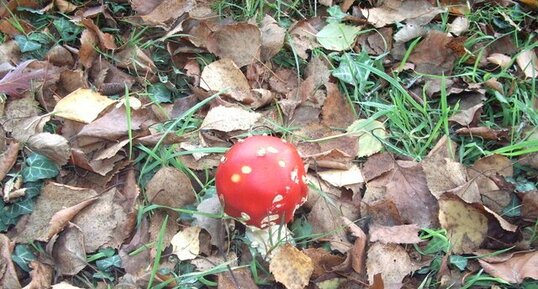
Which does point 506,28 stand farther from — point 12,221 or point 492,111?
point 12,221

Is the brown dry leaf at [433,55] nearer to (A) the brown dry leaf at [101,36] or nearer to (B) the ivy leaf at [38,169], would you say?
(A) the brown dry leaf at [101,36]

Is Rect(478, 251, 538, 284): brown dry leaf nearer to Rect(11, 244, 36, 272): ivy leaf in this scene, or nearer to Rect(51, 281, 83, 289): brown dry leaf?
Rect(51, 281, 83, 289): brown dry leaf

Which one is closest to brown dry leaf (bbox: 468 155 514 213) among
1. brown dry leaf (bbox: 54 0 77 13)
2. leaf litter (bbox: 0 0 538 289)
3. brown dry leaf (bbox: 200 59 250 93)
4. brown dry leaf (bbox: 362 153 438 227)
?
leaf litter (bbox: 0 0 538 289)

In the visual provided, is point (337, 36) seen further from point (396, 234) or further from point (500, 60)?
point (396, 234)

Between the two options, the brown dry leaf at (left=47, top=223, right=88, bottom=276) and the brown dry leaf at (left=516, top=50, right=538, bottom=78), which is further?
the brown dry leaf at (left=516, top=50, right=538, bottom=78)

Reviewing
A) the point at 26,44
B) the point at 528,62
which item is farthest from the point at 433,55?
the point at 26,44
